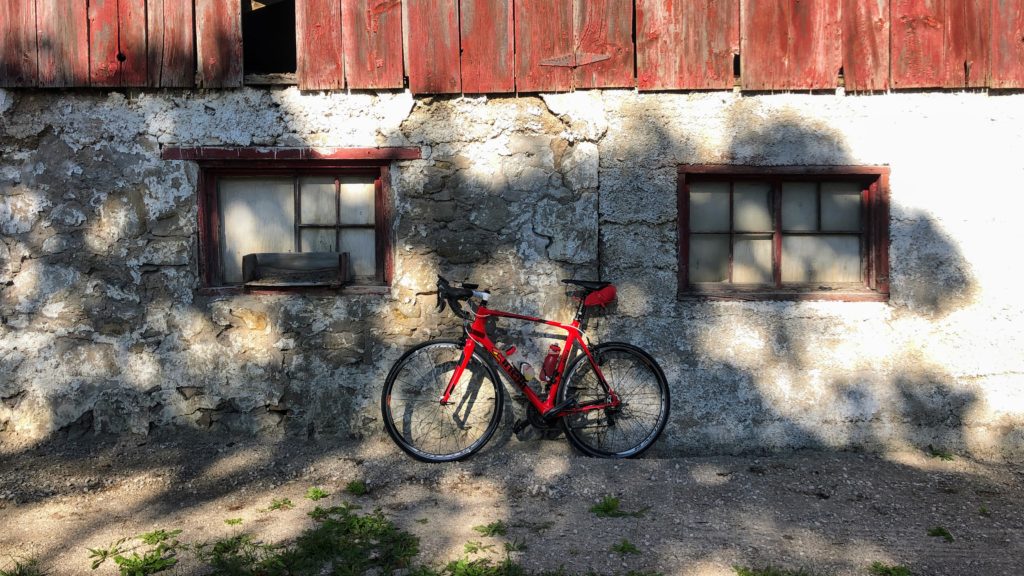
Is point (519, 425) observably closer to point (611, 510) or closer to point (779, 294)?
point (611, 510)

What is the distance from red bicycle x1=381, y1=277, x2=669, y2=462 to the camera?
4766 mm

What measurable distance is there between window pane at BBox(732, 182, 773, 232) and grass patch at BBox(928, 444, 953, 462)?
173 centimetres

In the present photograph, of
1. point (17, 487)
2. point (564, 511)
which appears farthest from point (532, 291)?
point (17, 487)

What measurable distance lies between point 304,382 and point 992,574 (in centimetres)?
384

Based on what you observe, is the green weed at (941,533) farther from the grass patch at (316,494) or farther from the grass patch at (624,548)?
the grass patch at (316,494)

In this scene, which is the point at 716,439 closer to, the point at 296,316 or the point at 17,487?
the point at 296,316

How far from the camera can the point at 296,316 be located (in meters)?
4.97

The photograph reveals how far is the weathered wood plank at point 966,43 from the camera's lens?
4871mm

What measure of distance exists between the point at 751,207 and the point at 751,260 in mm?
352

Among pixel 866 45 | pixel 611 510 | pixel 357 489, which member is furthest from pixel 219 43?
pixel 866 45

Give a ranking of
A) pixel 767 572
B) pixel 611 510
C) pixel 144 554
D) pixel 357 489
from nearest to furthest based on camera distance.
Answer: pixel 767 572
pixel 144 554
pixel 611 510
pixel 357 489

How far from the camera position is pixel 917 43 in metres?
4.90

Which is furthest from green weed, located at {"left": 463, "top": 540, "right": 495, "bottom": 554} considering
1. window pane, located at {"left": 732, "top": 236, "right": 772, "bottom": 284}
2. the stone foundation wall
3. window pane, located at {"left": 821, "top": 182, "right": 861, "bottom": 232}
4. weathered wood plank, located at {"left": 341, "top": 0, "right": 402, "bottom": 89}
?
window pane, located at {"left": 821, "top": 182, "right": 861, "bottom": 232}

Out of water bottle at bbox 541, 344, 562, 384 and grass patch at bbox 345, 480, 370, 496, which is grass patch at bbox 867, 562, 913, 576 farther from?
grass patch at bbox 345, 480, 370, 496
